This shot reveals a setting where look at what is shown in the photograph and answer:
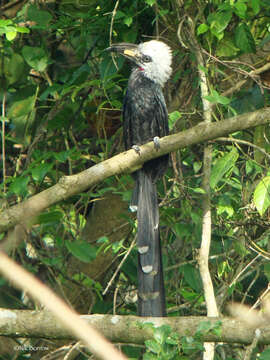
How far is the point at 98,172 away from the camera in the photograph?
7.16 ft

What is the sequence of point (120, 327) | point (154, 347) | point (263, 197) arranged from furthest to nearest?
point (263, 197)
point (120, 327)
point (154, 347)

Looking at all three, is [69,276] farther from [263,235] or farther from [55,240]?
[263,235]

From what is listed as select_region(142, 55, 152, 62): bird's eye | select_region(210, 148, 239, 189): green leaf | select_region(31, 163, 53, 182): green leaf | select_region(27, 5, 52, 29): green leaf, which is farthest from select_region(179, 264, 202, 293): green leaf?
select_region(27, 5, 52, 29): green leaf

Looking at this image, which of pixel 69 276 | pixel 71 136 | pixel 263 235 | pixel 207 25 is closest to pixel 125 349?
pixel 69 276

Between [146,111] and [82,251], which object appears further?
[146,111]

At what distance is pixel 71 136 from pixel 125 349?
1.23 meters

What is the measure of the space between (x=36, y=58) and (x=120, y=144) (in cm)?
68

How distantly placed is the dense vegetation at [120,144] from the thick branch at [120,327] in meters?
0.51

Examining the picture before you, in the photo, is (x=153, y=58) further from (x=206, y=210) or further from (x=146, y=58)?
(x=206, y=210)

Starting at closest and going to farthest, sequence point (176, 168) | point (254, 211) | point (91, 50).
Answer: point (254, 211)
point (176, 168)
point (91, 50)

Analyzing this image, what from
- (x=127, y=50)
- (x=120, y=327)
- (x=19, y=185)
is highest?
(x=127, y=50)

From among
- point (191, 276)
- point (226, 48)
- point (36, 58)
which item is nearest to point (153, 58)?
point (226, 48)

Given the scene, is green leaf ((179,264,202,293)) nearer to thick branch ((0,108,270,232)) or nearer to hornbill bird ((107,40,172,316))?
hornbill bird ((107,40,172,316))

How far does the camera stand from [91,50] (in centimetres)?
310
